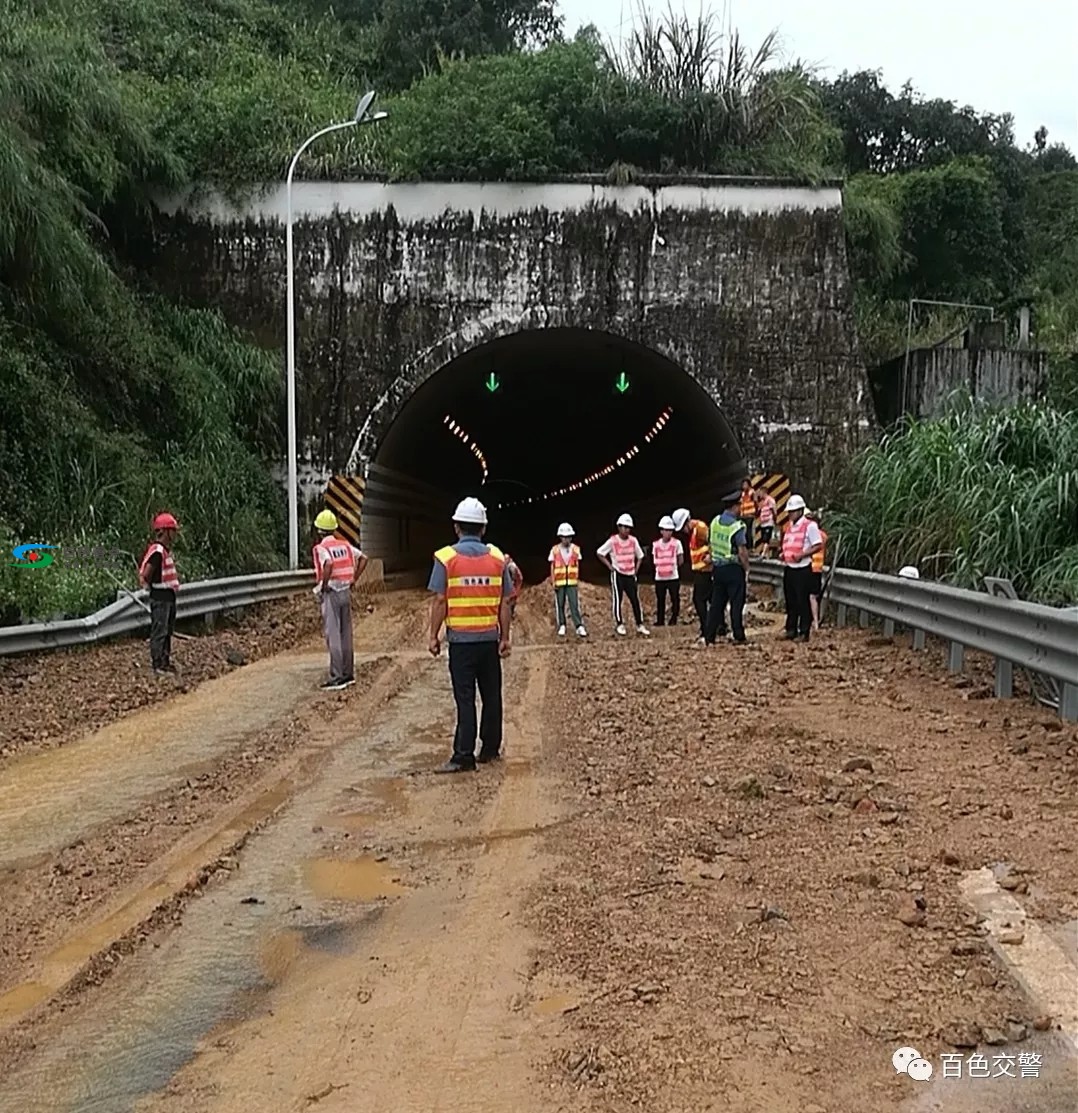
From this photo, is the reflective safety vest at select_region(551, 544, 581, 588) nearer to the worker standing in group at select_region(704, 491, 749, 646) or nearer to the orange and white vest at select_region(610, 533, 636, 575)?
the orange and white vest at select_region(610, 533, 636, 575)

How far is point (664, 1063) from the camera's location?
3.27 m

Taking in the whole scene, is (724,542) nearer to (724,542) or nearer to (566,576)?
(724,542)

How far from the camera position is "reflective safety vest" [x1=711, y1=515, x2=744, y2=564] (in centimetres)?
1358

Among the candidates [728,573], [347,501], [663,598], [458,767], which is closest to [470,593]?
[458,767]

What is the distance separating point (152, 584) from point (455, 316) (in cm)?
1096

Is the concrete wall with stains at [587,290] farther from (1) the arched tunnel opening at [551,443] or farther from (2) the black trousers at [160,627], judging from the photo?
(2) the black trousers at [160,627]

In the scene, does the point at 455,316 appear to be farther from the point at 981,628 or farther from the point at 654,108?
the point at 981,628

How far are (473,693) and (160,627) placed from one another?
213 inches

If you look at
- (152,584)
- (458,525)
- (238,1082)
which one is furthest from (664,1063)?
(152,584)

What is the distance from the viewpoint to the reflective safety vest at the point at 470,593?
304 inches

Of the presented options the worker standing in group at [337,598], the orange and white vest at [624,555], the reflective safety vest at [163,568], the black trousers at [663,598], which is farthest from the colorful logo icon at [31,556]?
the black trousers at [663,598]

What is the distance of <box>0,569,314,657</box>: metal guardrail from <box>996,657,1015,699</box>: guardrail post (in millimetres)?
8232

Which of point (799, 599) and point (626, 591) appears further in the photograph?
point (626, 591)

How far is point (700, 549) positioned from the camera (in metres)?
14.9
